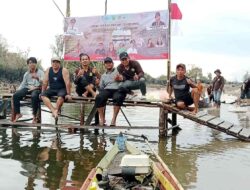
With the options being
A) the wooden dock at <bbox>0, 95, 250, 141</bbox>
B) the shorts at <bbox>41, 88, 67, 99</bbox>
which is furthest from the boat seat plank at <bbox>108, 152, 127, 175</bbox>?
the shorts at <bbox>41, 88, 67, 99</bbox>

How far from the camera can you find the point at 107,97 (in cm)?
1020

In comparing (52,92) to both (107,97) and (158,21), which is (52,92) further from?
(158,21)

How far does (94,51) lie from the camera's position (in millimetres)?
14242

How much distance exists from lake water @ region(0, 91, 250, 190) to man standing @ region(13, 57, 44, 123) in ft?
2.33

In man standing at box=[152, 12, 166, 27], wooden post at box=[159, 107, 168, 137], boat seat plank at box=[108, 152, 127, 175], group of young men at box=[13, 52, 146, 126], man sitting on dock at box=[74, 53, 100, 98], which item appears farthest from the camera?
man standing at box=[152, 12, 166, 27]

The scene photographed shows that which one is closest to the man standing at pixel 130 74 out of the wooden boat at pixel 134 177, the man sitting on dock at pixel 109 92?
the man sitting on dock at pixel 109 92

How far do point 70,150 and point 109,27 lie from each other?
20.2 ft

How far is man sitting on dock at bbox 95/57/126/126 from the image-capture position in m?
10.1

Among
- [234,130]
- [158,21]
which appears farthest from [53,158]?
[158,21]

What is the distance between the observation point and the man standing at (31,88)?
417 inches

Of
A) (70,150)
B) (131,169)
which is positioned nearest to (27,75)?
(70,150)

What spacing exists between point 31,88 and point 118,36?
4.07 metres

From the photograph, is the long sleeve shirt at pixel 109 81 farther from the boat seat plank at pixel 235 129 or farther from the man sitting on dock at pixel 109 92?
the boat seat plank at pixel 235 129

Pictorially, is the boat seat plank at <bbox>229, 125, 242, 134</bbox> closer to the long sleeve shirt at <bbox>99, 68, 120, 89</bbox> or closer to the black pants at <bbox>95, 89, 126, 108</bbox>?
the black pants at <bbox>95, 89, 126, 108</bbox>
